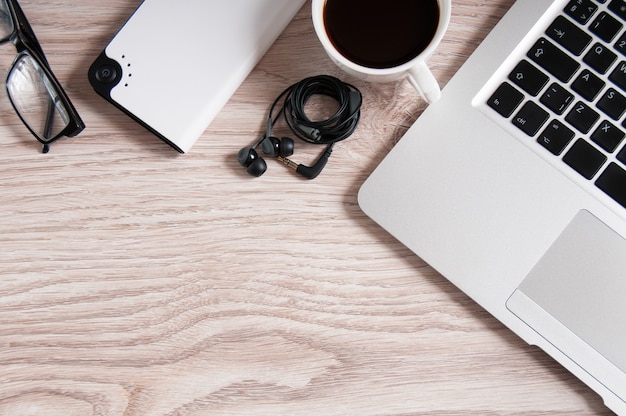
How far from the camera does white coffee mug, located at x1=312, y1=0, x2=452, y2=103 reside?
643mm

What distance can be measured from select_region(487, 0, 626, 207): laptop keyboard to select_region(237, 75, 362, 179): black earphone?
15 centimetres

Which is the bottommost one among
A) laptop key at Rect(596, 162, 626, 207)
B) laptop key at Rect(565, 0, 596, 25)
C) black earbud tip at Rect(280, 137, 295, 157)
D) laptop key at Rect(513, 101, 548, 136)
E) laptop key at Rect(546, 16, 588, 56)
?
black earbud tip at Rect(280, 137, 295, 157)

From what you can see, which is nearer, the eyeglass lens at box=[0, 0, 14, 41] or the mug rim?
the mug rim

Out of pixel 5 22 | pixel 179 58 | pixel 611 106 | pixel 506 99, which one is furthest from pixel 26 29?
pixel 611 106

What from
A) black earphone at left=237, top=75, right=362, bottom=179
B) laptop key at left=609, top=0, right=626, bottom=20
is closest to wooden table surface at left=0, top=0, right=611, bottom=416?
black earphone at left=237, top=75, right=362, bottom=179

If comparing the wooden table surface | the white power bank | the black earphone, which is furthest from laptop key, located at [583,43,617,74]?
the white power bank

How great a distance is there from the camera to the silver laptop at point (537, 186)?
67 cm

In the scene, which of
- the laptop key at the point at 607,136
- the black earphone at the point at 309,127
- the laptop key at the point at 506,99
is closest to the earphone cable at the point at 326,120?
the black earphone at the point at 309,127


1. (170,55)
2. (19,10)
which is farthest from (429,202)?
(19,10)

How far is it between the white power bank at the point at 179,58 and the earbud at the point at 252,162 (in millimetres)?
60

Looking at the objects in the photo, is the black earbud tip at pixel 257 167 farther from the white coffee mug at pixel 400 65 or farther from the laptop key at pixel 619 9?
the laptop key at pixel 619 9

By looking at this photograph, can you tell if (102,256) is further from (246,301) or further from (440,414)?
(440,414)

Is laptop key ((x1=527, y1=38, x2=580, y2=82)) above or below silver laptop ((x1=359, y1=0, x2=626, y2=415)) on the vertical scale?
above

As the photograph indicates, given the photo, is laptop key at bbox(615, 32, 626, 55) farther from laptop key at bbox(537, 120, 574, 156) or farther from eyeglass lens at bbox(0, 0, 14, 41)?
eyeglass lens at bbox(0, 0, 14, 41)
